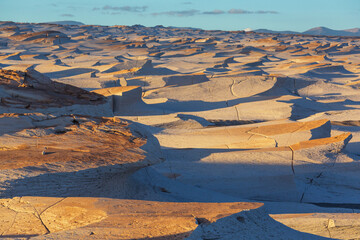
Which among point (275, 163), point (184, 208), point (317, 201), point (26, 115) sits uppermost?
point (26, 115)

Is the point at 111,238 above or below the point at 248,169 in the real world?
above

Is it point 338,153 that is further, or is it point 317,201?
point 338,153

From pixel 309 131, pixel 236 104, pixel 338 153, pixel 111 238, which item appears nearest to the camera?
pixel 111 238

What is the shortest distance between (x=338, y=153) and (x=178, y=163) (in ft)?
5.75

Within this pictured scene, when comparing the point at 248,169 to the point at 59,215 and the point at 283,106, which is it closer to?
the point at 59,215

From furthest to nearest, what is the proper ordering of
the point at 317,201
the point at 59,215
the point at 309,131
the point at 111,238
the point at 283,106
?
the point at 283,106 → the point at 309,131 → the point at 317,201 → the point at 59,215 → the point at 111,238

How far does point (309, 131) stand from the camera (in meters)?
5.07

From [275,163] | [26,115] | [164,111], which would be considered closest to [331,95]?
[164,111]

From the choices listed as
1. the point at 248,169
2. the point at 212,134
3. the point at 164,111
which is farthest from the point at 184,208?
the point at 164,111

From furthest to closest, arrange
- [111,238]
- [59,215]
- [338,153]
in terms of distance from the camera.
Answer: [338,153] < [59,215] < [111,238]

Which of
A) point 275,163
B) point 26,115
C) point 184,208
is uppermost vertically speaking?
point 26,115

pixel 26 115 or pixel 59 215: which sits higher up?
pixel 26 115

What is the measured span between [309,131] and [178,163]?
72.7 inches

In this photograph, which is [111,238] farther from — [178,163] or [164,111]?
[164,111]
